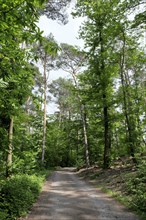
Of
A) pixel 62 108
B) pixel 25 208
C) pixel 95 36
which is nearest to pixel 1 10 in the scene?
pixel 25 208

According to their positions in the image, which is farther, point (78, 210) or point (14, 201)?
point (78, 210)

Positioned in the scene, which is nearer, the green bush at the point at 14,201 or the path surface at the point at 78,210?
the green bush at the point at 14,201

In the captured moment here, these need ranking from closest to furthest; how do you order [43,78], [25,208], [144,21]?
[25,208]
[144,21]
[43,78]

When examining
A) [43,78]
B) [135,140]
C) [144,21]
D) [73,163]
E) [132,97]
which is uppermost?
[43,78]

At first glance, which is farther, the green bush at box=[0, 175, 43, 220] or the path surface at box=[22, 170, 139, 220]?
the path surface at box=[22, 170, 139, 220]

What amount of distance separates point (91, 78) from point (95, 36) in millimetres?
3570

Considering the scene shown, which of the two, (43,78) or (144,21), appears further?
(43,78)

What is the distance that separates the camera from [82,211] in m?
8.79

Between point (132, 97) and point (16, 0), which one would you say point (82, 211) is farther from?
point (132, 97)

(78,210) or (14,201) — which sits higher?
(14,201)

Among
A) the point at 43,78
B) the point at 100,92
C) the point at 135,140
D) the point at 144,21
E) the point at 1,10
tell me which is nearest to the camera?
the point at 1,10

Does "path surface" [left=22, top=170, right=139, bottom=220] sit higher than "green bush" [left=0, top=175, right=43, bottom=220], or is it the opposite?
"green bush" [left=0, top=175, right=43, bottom=220]

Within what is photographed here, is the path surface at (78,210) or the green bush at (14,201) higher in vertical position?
the green bush at (14,201)

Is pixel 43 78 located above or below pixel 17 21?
above
